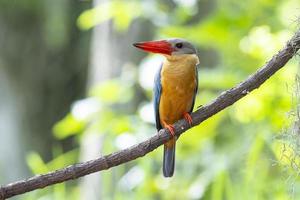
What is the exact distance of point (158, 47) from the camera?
2627 mm

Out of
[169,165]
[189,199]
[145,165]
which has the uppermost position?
[169,165]

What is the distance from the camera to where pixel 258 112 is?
3555 mm

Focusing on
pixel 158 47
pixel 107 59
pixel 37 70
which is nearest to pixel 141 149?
pixel 158 47

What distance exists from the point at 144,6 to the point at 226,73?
0.61 metres

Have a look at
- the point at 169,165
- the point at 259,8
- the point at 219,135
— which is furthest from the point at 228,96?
the point at 259,8

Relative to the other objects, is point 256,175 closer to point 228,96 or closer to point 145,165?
point 145,165

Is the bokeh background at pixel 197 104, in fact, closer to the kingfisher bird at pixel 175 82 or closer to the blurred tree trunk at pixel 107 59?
the blurred tree trunk at pixel 107 59

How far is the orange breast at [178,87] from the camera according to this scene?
8.88ft

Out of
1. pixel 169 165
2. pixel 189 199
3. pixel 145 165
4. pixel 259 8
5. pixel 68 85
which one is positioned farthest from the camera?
pixel 68 85

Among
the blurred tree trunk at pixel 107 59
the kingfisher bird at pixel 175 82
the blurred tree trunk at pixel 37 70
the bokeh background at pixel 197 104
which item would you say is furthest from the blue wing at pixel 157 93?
the blurred tree trunk at pixel 37 70

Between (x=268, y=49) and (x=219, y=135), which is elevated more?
(x=268, y=49)

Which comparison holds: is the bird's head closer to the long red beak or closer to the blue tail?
the long red beak

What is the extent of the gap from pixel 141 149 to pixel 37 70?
14.1 feet

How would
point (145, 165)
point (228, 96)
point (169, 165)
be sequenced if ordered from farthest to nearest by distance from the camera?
point (145, 165)
point (169, 165)
point (228, 96)
